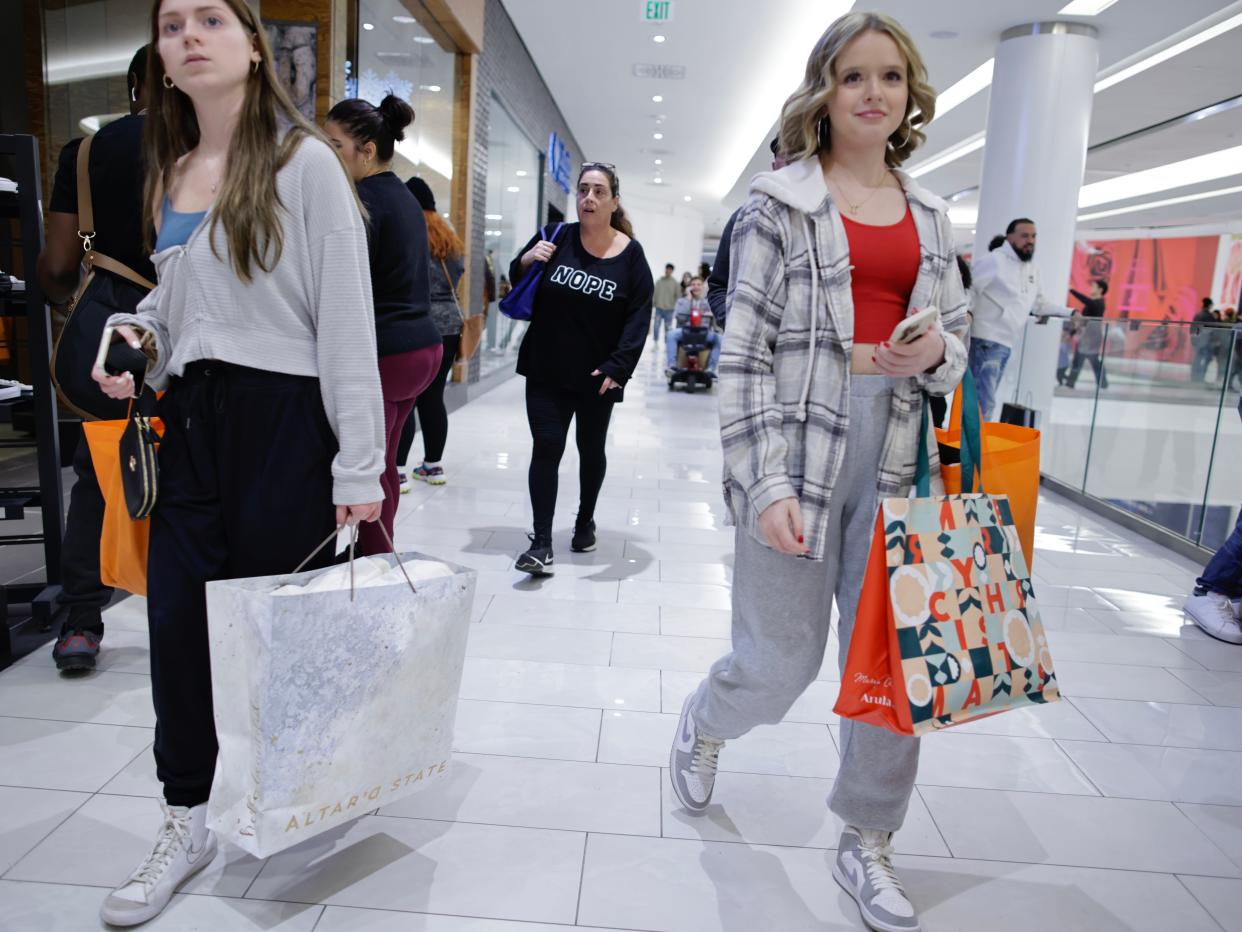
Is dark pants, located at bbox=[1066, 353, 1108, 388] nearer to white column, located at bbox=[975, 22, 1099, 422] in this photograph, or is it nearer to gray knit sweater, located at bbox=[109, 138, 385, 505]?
white column, located at bbox=[975, 22, 1099, 422]

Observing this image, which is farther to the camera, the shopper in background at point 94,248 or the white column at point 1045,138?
the white column at point 1045,138

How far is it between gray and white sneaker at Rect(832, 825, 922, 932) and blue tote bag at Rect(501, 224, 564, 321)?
2438mm

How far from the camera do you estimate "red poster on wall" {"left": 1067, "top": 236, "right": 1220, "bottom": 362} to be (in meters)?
24.1

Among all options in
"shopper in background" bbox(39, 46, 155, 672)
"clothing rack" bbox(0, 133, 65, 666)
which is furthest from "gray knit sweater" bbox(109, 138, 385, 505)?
"clothing rack" bbox(0, 133, 65, 666)

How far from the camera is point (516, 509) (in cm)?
495

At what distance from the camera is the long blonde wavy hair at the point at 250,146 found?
1.49 meters

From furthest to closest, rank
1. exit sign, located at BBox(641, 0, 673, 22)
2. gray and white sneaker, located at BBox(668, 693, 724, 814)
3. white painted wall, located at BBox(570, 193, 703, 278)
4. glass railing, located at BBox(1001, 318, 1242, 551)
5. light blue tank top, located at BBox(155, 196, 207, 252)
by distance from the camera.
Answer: white painted wall, located at BBox(570, 193, 703, 278), exit sign, located at BBox(641, 0, 673, 22), glass railing, located at BBox(1001, 318, 1242, 551), gray and white sneaker, located at BBox(668, 693, 724, 814), light blue tank top, located at BBox(155, 196, 207, 252)

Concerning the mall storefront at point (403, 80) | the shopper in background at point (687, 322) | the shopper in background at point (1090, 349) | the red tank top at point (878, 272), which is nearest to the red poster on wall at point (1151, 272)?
the shopper in background at point (687, 322)

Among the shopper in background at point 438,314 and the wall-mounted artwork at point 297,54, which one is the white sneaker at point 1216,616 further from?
the wall-mounted artwork at point 297,54

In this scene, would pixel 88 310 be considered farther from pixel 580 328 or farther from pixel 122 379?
pixel 580 328

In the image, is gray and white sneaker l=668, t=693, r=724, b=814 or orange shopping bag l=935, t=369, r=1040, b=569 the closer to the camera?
orange shopping bag l=935, t=369, r=1040, b=569

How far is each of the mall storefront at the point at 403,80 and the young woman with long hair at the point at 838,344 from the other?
166 inches

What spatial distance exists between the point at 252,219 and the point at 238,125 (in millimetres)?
171

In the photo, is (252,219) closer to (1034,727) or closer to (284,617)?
(284,617)
